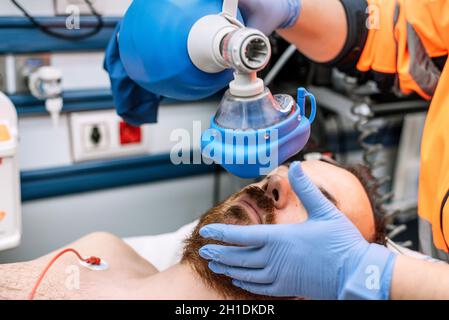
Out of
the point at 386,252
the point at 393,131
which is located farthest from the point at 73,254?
the point at 393,131

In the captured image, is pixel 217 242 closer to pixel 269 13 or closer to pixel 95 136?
pixel 269 13

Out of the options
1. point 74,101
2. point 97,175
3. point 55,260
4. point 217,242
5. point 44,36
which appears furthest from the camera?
point 97,175

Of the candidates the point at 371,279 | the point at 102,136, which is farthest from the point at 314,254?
the point at 102,136

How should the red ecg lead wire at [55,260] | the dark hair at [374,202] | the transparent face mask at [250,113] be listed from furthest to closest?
1. the dark hair at [374,202]
2. the red ecg lead wire at [55,260]
3. the transparent face mask at [250,113]

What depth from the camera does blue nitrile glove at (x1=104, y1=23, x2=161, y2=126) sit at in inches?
51.2

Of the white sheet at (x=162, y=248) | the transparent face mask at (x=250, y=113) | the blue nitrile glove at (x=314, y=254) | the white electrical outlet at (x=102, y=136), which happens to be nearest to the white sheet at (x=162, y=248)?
the white sheet at (x=162, y=248)

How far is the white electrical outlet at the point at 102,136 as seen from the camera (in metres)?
1.68

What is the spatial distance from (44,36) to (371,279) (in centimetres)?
121

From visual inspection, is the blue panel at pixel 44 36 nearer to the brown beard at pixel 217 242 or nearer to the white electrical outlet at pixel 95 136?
the white electrical outlet at pixel 95 136

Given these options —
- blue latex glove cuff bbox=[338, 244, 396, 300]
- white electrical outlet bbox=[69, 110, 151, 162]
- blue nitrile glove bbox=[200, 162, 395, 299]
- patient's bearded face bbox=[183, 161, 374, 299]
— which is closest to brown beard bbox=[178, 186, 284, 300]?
patient's bearded face bbox=[183, 161, 374, 299]

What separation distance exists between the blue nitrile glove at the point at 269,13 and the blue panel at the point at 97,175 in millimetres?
817

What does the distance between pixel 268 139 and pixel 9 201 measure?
2.68 ft

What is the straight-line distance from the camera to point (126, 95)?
1320 millimetres
